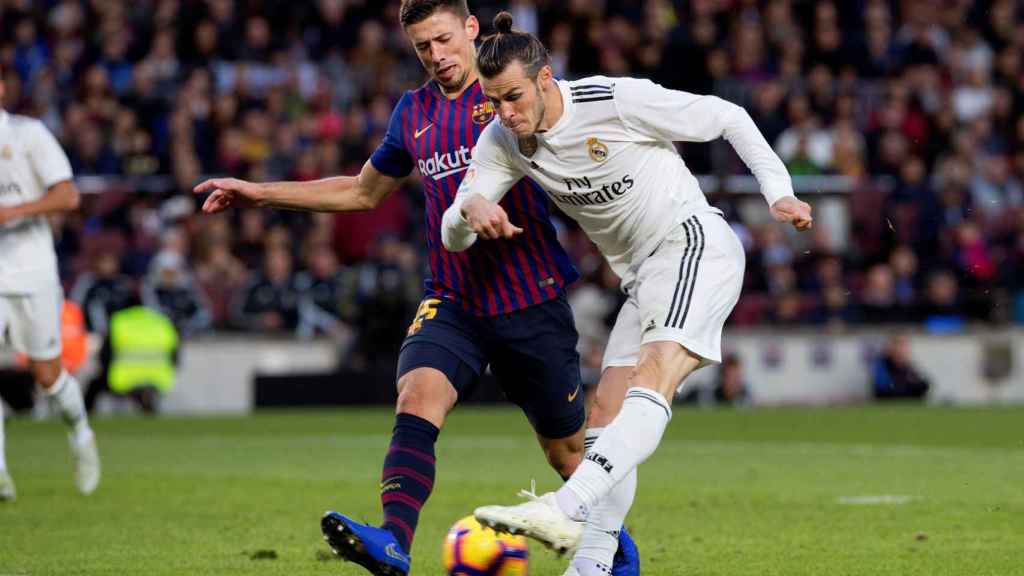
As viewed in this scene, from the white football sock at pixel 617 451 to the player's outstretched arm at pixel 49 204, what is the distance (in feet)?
17.5

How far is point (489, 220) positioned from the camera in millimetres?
5914

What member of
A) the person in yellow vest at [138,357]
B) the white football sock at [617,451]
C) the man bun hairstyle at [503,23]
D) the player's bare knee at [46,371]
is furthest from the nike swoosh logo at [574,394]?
the person in yellow vest at [138,357]

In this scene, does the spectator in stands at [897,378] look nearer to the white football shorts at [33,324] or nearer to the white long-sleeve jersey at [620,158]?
the white football shorts at [33,324]

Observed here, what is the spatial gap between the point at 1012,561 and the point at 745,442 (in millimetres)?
7268

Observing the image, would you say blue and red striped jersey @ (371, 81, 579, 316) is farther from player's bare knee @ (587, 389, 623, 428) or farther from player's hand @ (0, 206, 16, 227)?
player's hand @ (0, 206, 16, 227)

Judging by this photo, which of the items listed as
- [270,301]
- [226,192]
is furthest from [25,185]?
[270,301]

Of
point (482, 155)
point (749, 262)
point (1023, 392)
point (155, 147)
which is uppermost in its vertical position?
point (482, 155)

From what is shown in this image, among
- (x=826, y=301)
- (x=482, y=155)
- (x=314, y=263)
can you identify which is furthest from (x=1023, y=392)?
(x=482, y=155)

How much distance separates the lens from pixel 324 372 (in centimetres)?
2003

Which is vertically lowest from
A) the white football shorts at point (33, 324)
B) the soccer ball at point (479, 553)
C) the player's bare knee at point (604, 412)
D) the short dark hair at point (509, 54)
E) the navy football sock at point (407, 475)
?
the white football shorts at point (33, 324)

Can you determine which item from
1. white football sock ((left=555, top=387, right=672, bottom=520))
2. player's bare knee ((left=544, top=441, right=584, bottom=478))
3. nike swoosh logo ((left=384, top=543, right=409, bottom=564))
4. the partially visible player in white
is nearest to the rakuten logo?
player's bare knee ((left=544, top=441, right=584, bottom=478))

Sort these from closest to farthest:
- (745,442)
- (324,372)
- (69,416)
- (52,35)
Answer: (69,416) < (745,442) < (324,372) < (52,35)

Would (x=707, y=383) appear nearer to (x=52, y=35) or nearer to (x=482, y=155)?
(x=52, y=35)

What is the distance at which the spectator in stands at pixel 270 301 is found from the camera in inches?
792
